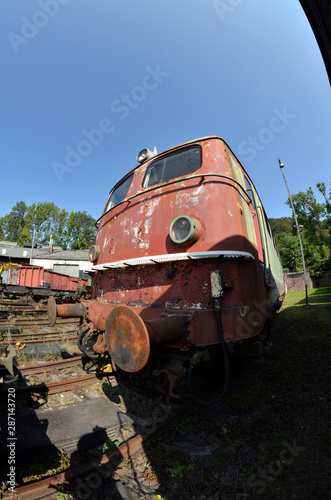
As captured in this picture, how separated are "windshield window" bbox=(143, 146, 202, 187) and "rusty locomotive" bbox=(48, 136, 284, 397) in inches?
0.7

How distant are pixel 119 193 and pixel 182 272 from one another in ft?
7.70

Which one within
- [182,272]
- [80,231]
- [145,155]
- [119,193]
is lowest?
[182,272]

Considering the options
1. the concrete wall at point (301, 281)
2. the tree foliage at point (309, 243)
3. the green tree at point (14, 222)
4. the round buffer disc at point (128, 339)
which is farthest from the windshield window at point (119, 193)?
the green tree at point (14, 222)

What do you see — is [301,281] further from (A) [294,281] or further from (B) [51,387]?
(B) [51,387]

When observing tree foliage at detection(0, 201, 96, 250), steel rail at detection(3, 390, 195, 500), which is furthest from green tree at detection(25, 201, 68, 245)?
steel rail at detection(3, 390, 195, 500)

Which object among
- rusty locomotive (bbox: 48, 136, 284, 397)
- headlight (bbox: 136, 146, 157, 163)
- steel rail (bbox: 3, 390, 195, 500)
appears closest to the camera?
steel rail (bbox: 3, 390, 195, 500)

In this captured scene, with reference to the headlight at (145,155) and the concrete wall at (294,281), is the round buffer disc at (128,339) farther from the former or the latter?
the concrete wall at (294,281)

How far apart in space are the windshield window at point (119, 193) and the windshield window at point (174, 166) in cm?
60

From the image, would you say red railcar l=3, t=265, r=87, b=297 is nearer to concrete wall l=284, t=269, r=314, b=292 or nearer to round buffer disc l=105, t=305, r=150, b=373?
round buffer disc l=105, t=305, r=150, b=373

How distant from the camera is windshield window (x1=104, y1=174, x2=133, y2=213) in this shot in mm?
4184

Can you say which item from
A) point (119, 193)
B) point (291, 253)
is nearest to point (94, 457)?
point (119, 193)

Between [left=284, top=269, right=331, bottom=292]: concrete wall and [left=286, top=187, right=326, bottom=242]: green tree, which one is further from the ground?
[left=286, top=187, right=326, bottom=242]: green tree

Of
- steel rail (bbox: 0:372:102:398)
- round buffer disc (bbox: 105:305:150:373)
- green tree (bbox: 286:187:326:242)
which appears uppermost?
green tree (bbox: 286:187:326:242)

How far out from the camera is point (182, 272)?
2.77m
